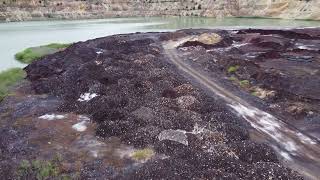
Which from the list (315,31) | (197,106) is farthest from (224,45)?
(197,106)

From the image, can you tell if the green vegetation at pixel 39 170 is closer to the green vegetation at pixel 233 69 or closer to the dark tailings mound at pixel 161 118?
the dark tailings mound at pixel 161 118

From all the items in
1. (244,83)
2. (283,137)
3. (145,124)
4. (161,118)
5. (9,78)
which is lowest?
(244,83)

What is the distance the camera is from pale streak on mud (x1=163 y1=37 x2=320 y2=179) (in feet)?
78.9

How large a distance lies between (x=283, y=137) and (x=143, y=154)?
31.7 ft

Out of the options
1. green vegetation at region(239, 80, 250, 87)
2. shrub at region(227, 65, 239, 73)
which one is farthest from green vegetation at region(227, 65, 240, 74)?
green vegetation at region(239, 80, 250, 87)

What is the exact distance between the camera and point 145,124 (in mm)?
28594

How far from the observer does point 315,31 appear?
85438mm

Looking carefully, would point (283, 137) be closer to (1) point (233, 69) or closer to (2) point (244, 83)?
(2) point (244, 83)

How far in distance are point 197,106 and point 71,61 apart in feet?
84.4

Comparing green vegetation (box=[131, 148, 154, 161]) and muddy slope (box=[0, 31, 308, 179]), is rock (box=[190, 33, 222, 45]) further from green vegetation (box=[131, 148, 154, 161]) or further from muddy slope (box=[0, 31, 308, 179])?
green vegetation (box=[131, 148, 154, 161])

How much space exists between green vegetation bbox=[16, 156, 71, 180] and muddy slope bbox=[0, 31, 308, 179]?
0.60 m

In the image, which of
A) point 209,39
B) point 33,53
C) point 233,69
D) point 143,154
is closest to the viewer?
point 143,154

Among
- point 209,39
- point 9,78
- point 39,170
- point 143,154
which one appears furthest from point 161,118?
point 209,39

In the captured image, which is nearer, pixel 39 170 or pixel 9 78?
pixel 39 170
